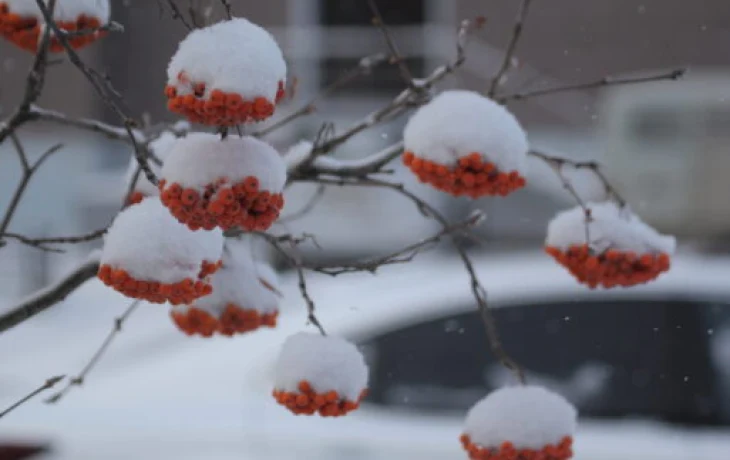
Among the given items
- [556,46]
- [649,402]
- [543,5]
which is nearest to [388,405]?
[649,402]

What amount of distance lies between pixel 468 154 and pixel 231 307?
61 cm

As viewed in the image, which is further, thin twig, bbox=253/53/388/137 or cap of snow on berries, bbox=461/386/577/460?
thin twig, bbox=253/53/388/137

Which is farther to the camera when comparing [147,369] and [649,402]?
[147,369]

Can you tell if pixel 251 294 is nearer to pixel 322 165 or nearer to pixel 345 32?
pixel 322 165

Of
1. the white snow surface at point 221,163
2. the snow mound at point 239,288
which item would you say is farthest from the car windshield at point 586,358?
the white snow surface at point 221,163

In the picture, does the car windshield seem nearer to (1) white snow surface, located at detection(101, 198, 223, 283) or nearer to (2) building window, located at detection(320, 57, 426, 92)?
(1) white snow surface, located at detection(101, 198, 223, 283)

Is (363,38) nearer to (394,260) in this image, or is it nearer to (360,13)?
(360,13)

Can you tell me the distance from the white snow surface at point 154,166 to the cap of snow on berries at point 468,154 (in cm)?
42

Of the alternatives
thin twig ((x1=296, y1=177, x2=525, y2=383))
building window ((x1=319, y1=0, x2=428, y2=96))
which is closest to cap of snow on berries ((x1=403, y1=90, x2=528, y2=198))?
thin twig ((x1=296, y1=177, x2=525, y2=383))

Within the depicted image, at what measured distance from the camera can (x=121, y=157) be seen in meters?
11.4

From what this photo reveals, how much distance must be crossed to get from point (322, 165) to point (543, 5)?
8.75 meters

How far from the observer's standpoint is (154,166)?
1756 millimetres

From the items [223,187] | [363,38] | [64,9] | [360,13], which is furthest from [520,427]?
[360,13]

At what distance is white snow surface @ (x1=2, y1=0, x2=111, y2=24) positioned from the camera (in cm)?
166
